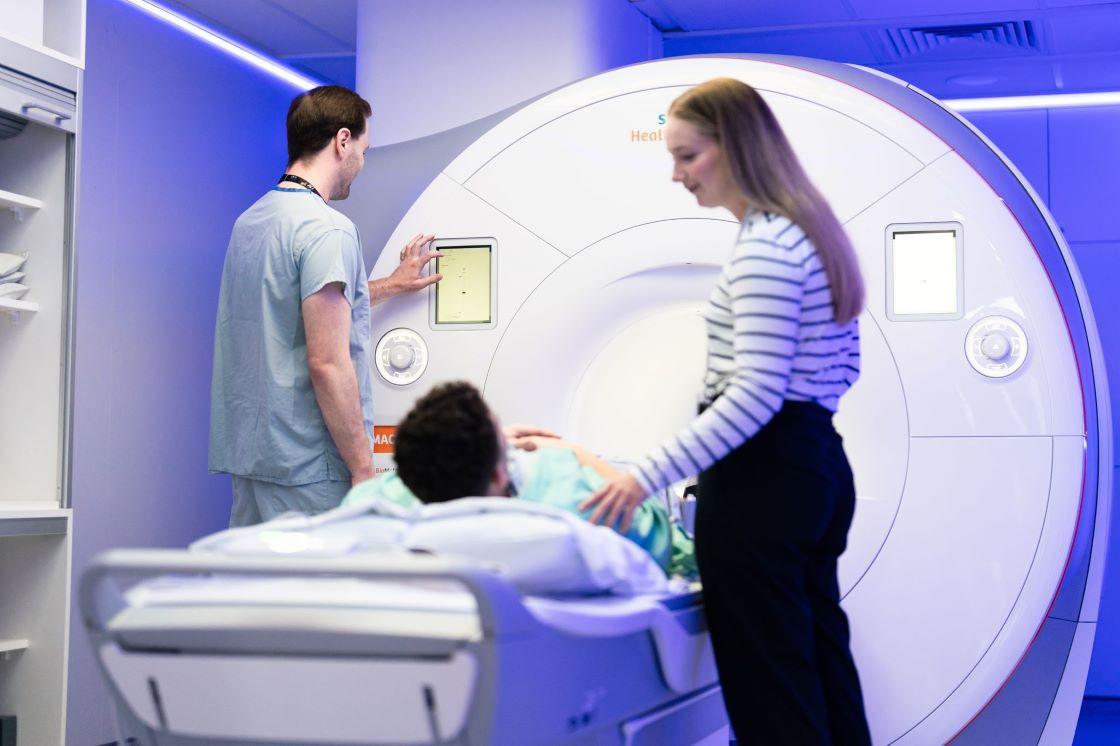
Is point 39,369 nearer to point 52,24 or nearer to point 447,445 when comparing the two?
point 52,24

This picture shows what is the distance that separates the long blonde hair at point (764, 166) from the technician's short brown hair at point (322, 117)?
38.7 inches

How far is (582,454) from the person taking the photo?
218cm

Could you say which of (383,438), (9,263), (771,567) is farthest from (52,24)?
(771,567)

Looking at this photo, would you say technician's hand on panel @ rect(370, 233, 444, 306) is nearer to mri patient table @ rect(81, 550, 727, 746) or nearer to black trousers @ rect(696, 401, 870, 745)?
black trousers @ rect(696, 401, 870, 745)

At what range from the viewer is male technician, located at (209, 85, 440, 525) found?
105 inches

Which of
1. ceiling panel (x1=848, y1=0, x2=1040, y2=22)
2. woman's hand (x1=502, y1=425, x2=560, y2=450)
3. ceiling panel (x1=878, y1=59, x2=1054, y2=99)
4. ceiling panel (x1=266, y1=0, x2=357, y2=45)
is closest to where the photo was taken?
woman's hand (x1=502, y1=425, x2=560, y2=450)

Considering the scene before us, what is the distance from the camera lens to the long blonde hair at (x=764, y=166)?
1962 millimetres

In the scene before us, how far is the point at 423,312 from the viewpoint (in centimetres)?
299

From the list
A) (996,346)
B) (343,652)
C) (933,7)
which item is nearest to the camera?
(343,652)

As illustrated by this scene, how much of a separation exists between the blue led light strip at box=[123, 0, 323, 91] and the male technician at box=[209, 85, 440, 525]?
1.27 m

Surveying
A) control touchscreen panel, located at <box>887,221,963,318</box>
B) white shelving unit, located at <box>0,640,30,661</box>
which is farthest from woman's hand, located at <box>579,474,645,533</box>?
white shelving unit, located at <box>0,640,30,661</box>

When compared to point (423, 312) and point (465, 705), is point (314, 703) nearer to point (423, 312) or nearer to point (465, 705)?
point (465, 705)

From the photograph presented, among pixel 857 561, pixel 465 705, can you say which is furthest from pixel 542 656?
pixel 857 561

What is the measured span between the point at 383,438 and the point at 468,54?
1034 millimetres
